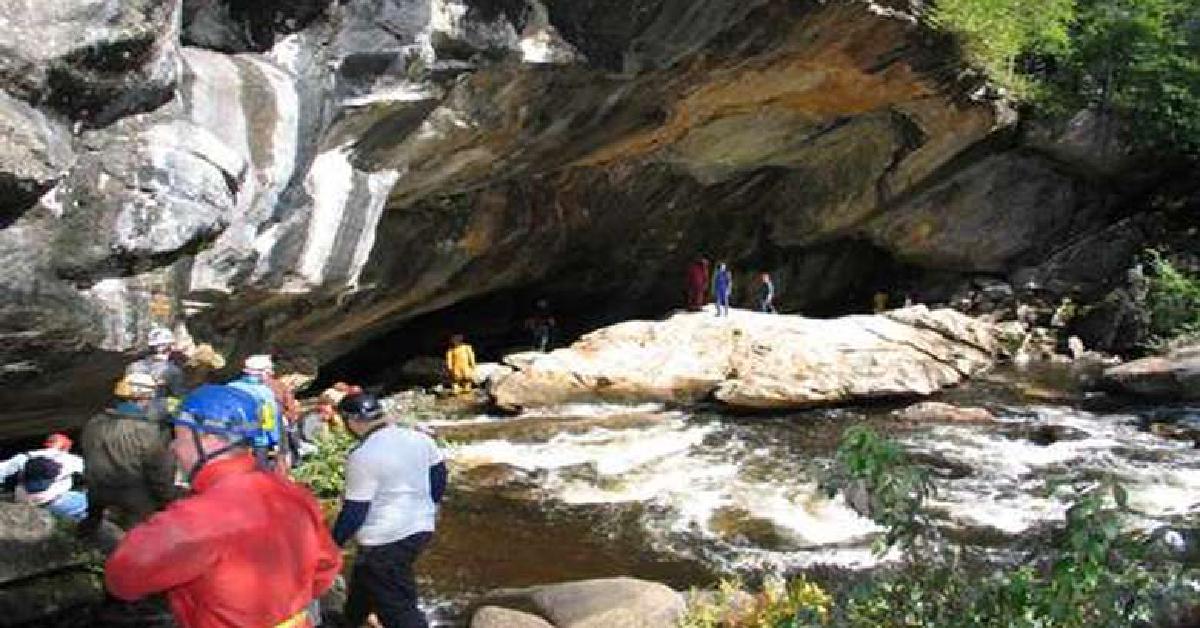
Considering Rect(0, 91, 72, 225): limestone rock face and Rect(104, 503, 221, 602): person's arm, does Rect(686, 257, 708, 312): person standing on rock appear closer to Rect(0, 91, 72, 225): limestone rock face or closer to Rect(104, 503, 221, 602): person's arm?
Rect(0, 91, 72, 225): limestone rock face

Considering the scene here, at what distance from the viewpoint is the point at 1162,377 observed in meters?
21.0

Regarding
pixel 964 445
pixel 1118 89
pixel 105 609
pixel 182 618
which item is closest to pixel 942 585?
pixel 182 618

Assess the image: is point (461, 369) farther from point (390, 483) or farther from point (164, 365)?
point (390, 483)

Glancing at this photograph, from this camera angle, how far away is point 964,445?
1717cm

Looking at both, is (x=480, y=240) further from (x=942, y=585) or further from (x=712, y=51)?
(x=942, y=585)

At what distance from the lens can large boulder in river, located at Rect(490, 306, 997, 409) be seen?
773 inches

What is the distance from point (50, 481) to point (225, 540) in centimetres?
644

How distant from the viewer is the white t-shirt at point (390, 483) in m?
6.10

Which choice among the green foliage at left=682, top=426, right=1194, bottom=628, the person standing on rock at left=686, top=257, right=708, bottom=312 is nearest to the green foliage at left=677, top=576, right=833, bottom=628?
the green foliage at left=682, top=426, right=1194, bottom=628

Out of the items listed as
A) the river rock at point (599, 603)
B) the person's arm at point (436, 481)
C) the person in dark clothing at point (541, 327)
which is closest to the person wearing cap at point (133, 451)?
the person's arm at point (436, 481)

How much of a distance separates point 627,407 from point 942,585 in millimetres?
13917

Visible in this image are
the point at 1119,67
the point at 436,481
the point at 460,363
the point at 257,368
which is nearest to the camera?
the point at 436,481

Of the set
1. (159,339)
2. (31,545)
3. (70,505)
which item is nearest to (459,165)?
(159,339)

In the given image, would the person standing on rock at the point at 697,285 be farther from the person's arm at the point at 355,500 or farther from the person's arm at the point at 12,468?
the person's arm at the point at 355,500
